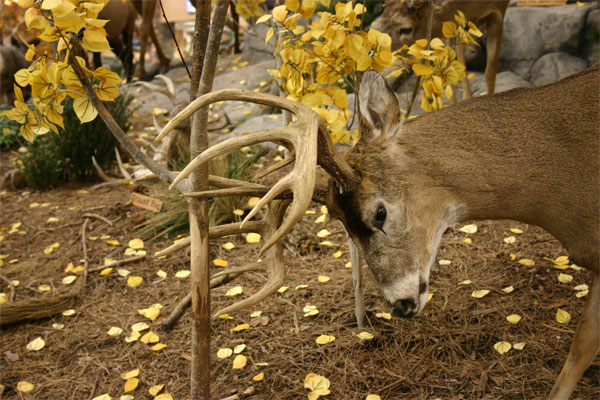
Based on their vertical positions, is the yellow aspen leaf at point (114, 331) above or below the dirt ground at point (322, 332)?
above

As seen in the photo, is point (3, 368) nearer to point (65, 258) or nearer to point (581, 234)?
point (65, 258)

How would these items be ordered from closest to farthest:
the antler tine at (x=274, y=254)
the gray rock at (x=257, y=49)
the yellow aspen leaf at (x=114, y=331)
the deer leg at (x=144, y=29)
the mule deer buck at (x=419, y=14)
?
the antler tine at (x=274, y=254) < the yellow aspen leaf at (x=114, y=331) < the mule deer buck at (x=419, y=14) < the deer leg at (x=144, y=29) < the gray rock at (x=257, y=49)

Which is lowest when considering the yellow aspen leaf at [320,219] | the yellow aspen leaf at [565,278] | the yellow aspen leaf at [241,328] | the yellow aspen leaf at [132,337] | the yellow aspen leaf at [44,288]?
the yellow aspen leaf at [565,278]

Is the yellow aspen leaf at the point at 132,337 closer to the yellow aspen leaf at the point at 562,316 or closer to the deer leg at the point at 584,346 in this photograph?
the deer leg at the point at 584,346

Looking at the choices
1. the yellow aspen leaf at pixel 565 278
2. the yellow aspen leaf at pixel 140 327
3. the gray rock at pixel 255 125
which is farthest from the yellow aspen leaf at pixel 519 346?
the gray rock at pixel 255 125

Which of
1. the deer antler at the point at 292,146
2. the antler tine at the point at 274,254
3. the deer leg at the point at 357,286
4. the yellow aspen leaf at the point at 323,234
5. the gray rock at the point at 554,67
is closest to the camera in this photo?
the deer antler at the point at 292,146

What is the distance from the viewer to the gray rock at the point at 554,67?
6.87 m

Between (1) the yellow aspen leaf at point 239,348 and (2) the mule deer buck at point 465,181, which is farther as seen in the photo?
(1) the yellow aspen leaf at point 239,348

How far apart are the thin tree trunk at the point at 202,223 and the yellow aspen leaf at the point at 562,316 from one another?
1759 millimetres

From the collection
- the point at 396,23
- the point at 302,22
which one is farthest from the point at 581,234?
the point at 302,22

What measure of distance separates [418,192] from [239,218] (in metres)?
2.35

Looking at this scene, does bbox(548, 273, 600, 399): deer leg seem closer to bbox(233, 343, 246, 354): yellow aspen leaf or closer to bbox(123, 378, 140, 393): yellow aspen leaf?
bbox(233, 343, 246, 354): yellow aspen leaf

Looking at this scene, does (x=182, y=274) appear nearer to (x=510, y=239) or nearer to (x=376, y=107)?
(x=376, y=107)

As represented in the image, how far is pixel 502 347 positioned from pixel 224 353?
4.47ft
